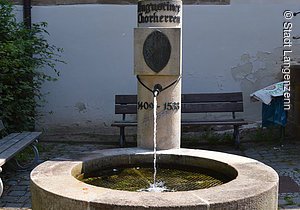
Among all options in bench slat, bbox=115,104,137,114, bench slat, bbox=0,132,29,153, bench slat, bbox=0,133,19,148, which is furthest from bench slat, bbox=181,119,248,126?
bench slat, bbox=0,133,19,148

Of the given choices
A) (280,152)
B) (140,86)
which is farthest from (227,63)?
(140,86)

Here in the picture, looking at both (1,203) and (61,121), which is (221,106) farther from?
(1,203)

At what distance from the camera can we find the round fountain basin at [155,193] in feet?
8.59

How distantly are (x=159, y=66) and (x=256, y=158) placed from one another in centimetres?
305

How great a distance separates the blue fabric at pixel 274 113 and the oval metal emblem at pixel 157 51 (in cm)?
380

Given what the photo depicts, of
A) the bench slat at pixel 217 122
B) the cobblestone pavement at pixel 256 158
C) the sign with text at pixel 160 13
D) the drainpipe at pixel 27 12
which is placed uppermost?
the drainpipe at pixel 27 12

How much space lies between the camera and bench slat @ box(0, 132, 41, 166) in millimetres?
4862

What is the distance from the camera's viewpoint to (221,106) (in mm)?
7668

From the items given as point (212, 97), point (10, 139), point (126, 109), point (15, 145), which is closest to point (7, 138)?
point (10, 139)

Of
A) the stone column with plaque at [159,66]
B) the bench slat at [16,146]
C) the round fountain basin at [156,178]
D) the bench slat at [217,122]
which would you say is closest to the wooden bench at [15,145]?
the bench slat at [16,146]

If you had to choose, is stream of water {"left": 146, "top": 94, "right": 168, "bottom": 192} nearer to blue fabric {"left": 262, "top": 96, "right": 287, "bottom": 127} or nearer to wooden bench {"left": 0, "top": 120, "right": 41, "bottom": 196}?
wooden bench {"left": 0, "top": 120, "right": 41, "bottom": 196}

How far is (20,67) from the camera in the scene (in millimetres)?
6793

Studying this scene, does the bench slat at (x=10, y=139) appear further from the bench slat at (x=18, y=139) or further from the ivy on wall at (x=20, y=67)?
the ivy on wall at (x=20, y=67)

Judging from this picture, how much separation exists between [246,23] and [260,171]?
512 centimetres
